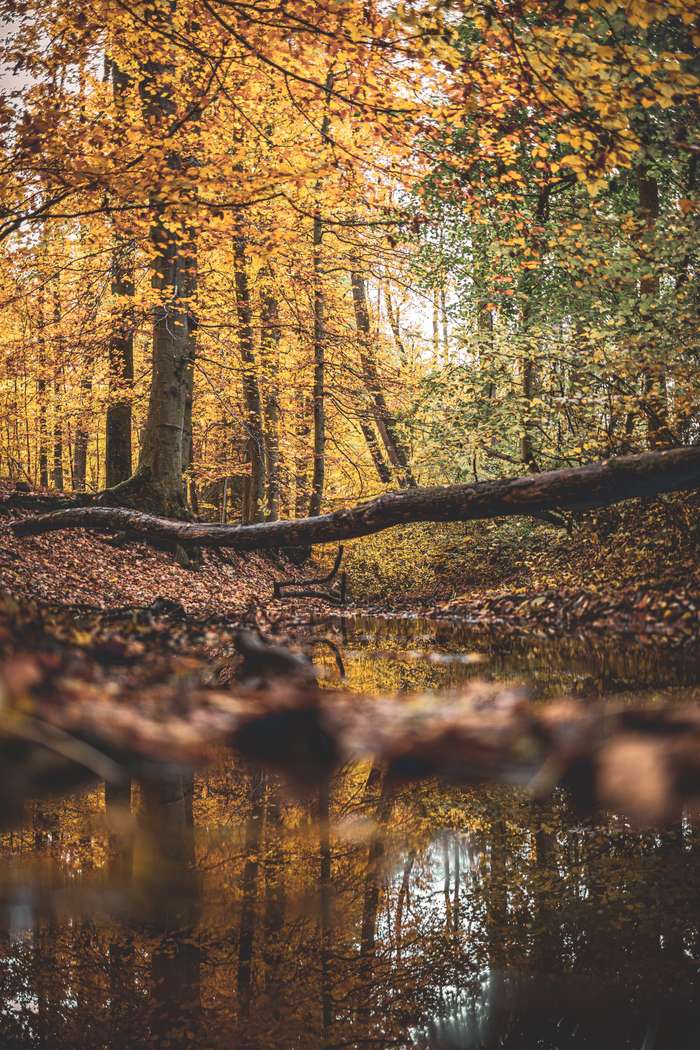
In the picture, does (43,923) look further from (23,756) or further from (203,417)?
(203,417)

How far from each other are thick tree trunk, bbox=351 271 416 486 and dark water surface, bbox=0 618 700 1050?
12063 mm

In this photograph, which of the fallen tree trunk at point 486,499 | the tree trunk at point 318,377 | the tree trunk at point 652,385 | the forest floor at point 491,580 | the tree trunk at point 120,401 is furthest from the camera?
the tree trunk at point 318,377

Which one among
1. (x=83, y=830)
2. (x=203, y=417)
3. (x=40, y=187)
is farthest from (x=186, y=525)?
(x=203, y=417)

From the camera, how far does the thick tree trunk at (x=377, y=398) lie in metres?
15.3

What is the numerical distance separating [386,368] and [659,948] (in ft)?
44.8

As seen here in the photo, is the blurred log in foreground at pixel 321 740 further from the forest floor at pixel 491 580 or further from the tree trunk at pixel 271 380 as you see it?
the tree trunk at pixel 271 380

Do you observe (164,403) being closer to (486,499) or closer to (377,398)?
(377,398)

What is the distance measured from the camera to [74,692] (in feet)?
→ 8.67

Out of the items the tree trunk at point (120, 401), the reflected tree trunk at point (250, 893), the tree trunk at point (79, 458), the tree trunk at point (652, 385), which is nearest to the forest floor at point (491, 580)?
the tree trunk at point (652, 385)

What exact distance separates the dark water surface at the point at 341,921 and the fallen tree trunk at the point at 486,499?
3607 mm

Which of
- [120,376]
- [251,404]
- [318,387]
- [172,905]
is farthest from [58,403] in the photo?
[172,905]

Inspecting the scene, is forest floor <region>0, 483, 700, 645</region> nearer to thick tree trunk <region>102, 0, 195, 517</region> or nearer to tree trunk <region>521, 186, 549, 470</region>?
thick tree trunk <region>102, 0, 195, 517</region>

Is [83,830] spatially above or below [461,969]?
above

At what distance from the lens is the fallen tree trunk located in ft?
21.1
